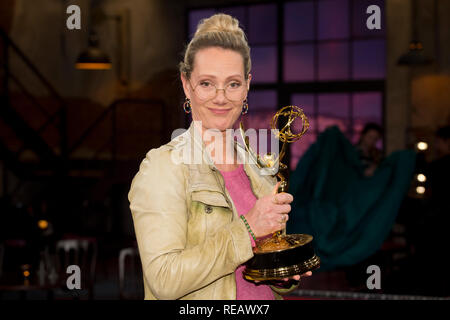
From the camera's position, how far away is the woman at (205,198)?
126 centimetres

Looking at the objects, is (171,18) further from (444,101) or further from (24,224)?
(24,224)

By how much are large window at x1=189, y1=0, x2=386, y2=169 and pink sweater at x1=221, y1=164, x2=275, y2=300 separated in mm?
6906

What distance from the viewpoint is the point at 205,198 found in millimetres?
1358

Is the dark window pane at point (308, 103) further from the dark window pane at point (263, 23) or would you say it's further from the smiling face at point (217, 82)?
the smiling face at point (217, 82)

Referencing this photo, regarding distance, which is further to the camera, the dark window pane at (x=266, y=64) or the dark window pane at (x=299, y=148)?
the dark window pane at (x=266, y=64)

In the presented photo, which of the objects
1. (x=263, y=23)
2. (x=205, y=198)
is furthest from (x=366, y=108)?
(x=205, y=198)

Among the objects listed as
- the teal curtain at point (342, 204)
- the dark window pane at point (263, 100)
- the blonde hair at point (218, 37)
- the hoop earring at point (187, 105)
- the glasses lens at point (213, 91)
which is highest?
the dark window pane at point (263, 100)

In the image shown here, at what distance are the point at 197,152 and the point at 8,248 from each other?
567 cm

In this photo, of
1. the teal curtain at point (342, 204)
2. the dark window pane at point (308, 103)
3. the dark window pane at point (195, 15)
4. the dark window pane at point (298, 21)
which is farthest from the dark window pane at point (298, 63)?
the teal curtain at point (342, 204)

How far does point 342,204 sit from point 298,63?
5395mm

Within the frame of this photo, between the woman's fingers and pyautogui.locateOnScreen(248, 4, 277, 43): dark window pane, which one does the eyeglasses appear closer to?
the woman's fingers

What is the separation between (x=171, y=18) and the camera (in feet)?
31.0

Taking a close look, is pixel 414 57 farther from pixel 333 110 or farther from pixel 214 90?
pixel 214 90
